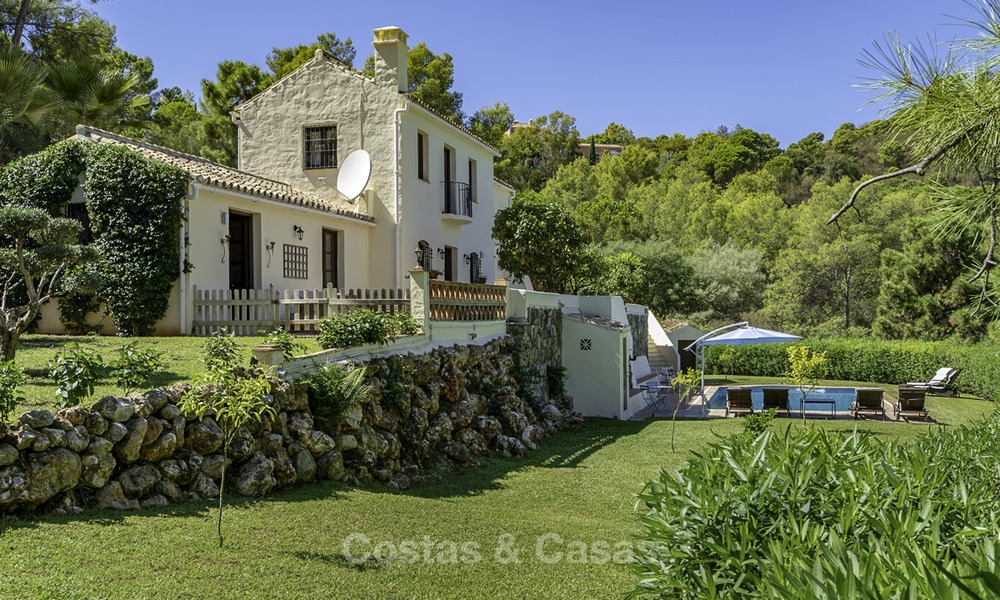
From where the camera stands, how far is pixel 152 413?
297 inches

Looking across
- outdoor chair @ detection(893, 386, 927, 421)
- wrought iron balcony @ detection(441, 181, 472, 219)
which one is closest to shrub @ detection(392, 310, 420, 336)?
wrought iron balcony @ detection(441, 181, 472, 219)

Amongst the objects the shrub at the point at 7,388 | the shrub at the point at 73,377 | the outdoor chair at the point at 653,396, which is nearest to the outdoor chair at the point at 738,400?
A: the outdoor chair at the point at 653,396

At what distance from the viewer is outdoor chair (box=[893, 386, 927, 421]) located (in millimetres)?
18016

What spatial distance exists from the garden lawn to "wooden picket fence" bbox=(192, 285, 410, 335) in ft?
13.4

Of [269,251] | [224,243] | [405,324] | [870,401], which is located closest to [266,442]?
[405,324]

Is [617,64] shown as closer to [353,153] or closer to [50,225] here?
[353,153]

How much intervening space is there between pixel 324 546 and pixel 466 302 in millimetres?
8822

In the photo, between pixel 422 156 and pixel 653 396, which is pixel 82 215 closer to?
pixel 422 156

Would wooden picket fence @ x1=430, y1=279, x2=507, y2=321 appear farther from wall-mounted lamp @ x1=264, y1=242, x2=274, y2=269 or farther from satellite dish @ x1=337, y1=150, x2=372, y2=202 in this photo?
satellite dish @ x1=337, y1=150, x2=372, y2=202

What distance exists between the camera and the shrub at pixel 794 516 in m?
2.99

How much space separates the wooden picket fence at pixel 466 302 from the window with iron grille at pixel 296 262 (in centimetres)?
454

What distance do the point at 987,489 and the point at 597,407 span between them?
48.9 feet

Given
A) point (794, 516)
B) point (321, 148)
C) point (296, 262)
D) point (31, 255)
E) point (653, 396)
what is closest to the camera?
point (794, 516)

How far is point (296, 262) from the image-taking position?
17.3 metres
